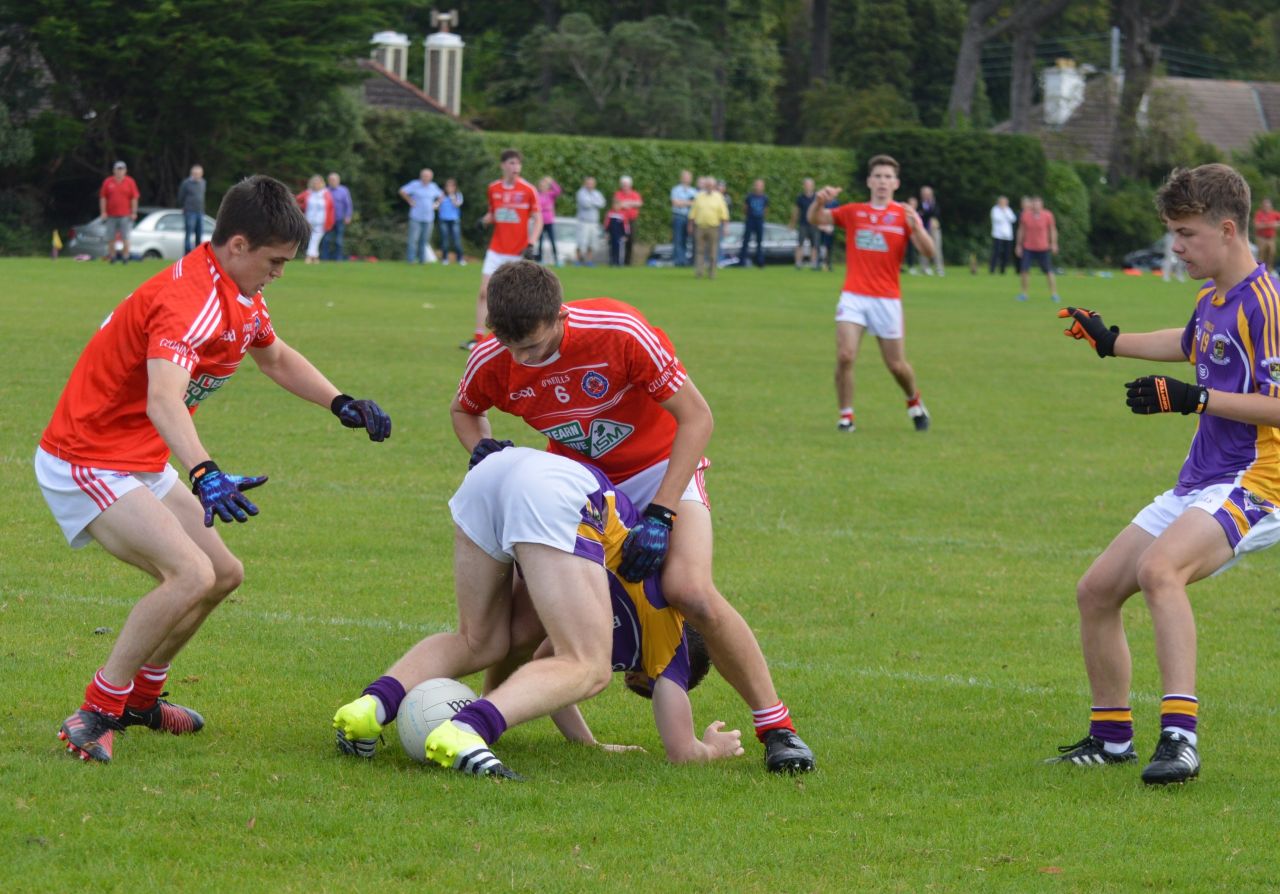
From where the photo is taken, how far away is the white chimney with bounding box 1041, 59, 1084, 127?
70.1 m

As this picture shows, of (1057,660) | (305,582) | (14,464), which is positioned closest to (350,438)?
(14,464)

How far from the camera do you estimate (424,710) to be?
579cm

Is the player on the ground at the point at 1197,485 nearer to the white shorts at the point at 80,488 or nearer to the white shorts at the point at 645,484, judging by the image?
the white shorts at the point at 645,484

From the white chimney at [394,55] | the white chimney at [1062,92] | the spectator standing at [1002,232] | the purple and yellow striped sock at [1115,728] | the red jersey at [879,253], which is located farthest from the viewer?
the white chimney at [1062,92]

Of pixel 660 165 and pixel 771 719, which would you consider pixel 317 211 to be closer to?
pixel 660 165

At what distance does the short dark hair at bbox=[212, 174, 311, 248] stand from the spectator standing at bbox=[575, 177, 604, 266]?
122 feet

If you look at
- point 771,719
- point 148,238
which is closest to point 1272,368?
point 771,719

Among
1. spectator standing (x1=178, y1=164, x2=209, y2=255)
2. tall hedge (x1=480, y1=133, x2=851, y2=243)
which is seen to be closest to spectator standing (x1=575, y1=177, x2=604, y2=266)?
tall hedge (x1=480, y1=133, x2=851, y2=243)

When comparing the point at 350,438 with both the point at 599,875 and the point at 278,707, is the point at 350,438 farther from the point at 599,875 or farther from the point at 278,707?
the point at 599,875

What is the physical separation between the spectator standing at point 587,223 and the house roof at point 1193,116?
25.2 metres

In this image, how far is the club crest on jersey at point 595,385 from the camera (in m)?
6.07

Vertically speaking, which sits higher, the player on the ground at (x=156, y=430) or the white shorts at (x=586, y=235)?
the player on the ground at (x=156, y=430)

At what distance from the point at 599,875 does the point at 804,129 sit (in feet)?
228

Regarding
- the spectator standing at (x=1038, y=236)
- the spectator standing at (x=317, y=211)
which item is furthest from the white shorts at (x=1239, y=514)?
the spectator standing at (x=317, y=211)
